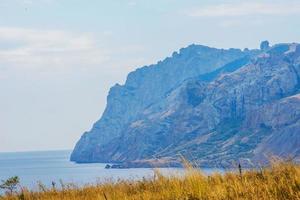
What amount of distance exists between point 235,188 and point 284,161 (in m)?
2.75

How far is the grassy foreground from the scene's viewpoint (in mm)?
11195

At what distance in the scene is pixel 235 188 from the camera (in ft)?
38.1

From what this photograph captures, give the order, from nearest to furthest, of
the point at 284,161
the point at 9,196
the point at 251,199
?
the point at 251,199, the point at 284,161, the point at 9,196

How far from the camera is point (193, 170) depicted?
14.3 metres

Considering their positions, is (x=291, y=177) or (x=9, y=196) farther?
(x=9, y=196)

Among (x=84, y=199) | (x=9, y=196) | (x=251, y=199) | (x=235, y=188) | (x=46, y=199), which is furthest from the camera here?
(x=9, y=196)

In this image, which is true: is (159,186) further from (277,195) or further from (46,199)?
(277,195)

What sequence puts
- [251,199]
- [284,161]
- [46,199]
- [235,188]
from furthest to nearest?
[46,199], [284,161], [235,188], [251,199]

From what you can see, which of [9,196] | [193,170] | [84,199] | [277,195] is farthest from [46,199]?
[277,195]

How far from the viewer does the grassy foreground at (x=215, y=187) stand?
11195 millimetres

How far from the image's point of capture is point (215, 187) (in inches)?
495

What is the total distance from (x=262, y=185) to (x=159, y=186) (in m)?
4.41

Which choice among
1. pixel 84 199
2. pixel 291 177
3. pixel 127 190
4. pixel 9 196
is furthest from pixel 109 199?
pixel 9 196

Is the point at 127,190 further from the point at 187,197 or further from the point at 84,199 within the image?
the point at 187,197
